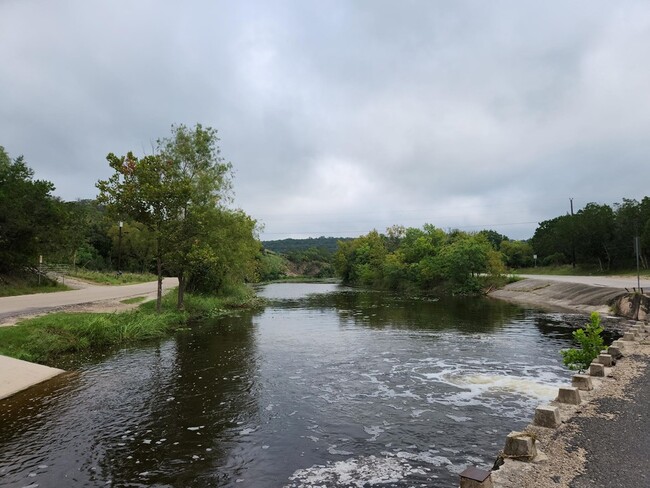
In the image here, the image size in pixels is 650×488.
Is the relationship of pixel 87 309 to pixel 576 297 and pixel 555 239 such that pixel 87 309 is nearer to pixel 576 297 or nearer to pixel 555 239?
pixel 576 297

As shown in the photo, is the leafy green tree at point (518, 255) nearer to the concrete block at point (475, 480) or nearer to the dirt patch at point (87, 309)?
the dirt patch at point (87, 309)

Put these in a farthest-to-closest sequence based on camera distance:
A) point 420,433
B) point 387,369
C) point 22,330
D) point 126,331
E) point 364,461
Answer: point 126,331 < point 22,330 < point 387,369 < point 420,433 < point 364,461

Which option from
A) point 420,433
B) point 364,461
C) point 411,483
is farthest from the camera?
point 420,433

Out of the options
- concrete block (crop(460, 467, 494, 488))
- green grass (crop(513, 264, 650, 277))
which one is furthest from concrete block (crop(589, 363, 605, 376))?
green grass (crop(513, 264, 650, 277))

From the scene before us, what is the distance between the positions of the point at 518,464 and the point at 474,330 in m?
18.4

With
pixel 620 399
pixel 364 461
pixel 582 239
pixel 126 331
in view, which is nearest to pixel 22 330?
pixel 126 331

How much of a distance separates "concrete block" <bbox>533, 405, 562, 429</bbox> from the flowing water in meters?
1.37

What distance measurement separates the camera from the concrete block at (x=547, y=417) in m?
6.67

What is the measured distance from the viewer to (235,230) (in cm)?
3150

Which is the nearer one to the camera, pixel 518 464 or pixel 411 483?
pixel 518 464

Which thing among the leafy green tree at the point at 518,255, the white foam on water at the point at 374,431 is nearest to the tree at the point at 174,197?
the white foam on water at the point at 374,431

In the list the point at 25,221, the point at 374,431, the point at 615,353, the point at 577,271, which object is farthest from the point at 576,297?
the point at 25,221

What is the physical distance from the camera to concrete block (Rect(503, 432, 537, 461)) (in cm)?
563

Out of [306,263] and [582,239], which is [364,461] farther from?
[306,263]
